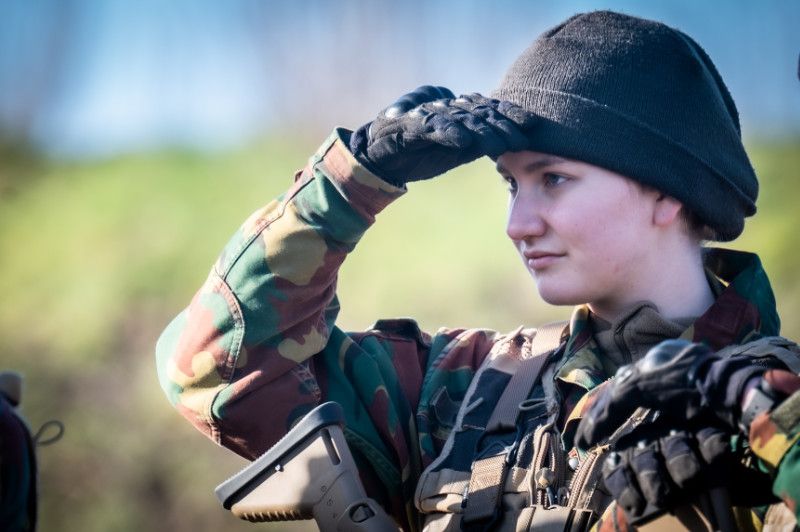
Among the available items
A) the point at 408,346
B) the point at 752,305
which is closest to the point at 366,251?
the point at 408,346

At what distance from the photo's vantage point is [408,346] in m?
2.98

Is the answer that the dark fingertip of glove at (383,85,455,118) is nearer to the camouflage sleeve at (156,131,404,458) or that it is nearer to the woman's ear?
the camouflage sleeve at (156,131,404,458)

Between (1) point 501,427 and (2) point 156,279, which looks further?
(2) point 156,279

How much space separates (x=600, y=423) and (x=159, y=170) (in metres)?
7.32

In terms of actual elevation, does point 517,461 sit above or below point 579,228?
below

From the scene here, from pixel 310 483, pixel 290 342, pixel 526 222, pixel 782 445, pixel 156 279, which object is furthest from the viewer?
pixel 156 279

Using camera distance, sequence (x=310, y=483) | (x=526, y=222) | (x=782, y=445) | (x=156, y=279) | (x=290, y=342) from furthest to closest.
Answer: (x=156, y=279) < (x=290, y=342) < (x=526, y=222) < (x=310, y=483) < (x=782, y=445)

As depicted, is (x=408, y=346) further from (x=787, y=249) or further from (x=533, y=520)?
(x=787, y=249)

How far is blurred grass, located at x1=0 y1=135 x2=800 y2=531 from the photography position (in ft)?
23.9

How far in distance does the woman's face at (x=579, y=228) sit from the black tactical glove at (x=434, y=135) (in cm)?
11

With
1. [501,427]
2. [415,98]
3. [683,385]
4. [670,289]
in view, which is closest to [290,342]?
[501,427]

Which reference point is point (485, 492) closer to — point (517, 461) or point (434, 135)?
point (517, 461)

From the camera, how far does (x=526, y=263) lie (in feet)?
8.75

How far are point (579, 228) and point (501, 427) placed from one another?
477mm
